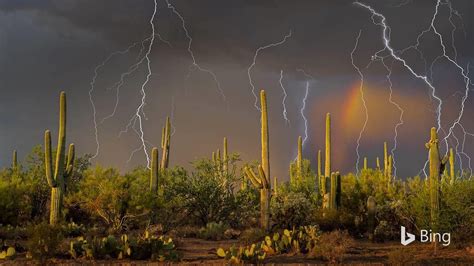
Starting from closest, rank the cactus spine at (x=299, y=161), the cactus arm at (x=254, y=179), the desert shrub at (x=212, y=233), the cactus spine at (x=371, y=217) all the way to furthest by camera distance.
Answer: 1. the desert shrub at (x=212, y=233)
2. the cactus arm at (x=254, y=179)
3. the cactus spine at (x=371, y=217)
4. the cactus spine at (x=299, y=161)

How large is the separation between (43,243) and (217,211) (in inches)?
553

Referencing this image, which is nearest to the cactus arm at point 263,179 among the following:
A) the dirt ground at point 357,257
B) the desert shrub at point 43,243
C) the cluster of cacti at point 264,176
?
the cluster of cacti at point 264,176

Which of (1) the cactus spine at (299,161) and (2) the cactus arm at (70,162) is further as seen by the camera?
(1) the cactus spine at (299,161)

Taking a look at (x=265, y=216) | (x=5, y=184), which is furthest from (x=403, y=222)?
(x=5, y=184)

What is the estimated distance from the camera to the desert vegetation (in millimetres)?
18781

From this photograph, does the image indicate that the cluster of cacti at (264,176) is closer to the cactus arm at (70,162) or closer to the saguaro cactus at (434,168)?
the saguaro cactus at (434,168)

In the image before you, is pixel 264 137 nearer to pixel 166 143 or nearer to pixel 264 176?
pixel 264 176

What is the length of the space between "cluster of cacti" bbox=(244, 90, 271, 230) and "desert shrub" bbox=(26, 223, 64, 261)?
10.1 metres

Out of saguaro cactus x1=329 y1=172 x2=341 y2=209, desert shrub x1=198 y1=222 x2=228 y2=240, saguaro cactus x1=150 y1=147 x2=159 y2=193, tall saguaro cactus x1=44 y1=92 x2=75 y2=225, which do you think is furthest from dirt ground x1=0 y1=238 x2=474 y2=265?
saguaro cactus x1=329 y1=172 x2=341 y2=209

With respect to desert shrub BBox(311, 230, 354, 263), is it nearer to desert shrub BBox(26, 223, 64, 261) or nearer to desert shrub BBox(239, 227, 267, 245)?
desert shrub BBox(239, 227, 267, 245)

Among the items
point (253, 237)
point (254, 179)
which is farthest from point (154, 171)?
point (253, 237)

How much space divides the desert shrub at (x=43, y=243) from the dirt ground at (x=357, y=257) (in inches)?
12.0

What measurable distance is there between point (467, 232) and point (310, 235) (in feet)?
20.7

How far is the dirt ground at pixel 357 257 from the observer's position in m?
17.6
